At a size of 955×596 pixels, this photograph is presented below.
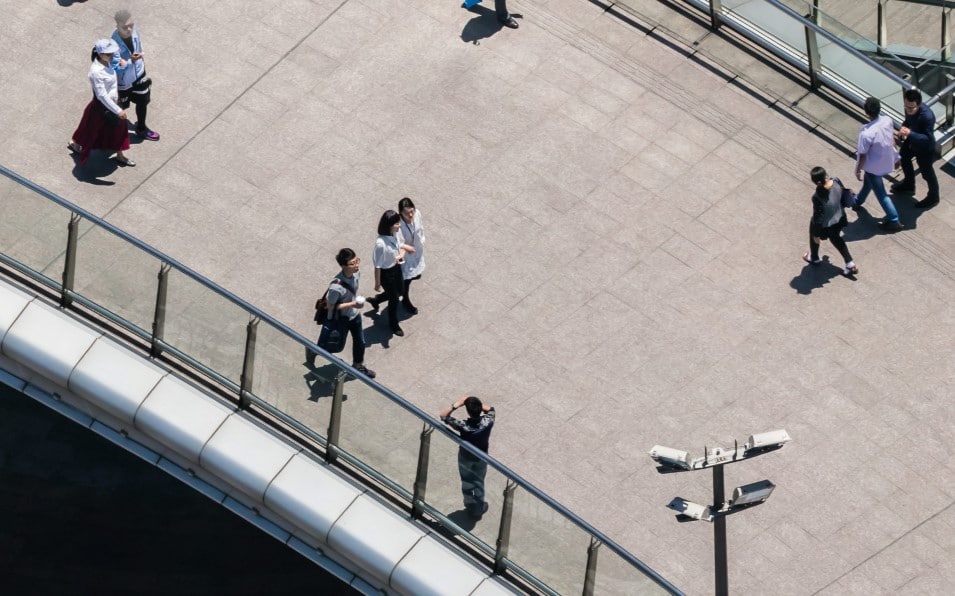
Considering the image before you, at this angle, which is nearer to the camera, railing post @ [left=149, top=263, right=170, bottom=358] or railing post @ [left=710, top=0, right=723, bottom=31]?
railing post @ [left=149, top=263, right=170, bottom=358]

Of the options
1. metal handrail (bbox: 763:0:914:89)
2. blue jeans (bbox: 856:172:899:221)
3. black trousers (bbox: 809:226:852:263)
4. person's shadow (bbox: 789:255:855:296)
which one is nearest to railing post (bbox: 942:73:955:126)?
metal handrail (bbox: 763:0:914:89)

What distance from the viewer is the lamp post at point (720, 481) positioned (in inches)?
508

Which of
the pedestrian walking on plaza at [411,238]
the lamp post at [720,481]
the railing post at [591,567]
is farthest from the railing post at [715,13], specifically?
the railing post at [591,567]

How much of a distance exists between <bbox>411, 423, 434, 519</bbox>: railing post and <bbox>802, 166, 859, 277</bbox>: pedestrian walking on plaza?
519 centimetres

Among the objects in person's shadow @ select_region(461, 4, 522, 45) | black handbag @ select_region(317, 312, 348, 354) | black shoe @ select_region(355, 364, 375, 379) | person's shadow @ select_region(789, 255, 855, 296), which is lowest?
black shoe @ select_region(355, 364, 375, 379)

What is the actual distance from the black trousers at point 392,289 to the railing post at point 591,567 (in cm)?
394

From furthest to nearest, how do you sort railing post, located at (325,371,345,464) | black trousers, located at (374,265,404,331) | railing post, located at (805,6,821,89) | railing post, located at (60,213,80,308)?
railing post, located at (805,6,821,89)
black trousers, located at (374,265,404,331)
railing post, located at (60,213,80,308)
railing post, located at (325,371,345,464)

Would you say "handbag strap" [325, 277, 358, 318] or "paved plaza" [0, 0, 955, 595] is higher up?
"handbag strap" [325, 277, 358, 318]

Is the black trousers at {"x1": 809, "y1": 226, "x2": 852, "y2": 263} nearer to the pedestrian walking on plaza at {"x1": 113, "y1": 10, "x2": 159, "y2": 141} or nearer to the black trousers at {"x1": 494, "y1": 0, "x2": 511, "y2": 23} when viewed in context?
the black trousers at {"x1": 494, "y1": 0, "x2": 511, "y2": 23}

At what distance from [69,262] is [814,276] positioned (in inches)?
290

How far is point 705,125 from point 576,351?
3.52m

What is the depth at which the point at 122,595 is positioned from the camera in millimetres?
19094

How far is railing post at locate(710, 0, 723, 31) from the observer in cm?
1977

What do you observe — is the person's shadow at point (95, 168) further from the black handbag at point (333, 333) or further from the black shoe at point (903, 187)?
the black shoe at point (903, 187)
